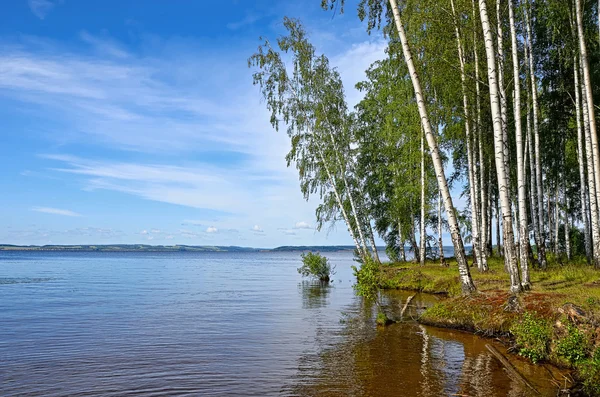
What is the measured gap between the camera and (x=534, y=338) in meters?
10.2

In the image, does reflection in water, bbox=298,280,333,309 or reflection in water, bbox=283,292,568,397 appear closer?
reflection in water, bbox=283,292,568,397

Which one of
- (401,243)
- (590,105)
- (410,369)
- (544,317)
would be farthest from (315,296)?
(590,105)

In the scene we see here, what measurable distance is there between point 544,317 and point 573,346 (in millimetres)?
1797

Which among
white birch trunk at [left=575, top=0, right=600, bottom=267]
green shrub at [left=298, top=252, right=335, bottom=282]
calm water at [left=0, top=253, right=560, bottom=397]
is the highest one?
white birch trunk at [left=575, top=0, right=600, bottom=267]

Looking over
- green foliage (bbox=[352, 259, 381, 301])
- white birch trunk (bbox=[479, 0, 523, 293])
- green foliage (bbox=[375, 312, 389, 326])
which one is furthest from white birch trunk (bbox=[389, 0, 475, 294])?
green foliage (bbox=[352, 259, 381, 301])

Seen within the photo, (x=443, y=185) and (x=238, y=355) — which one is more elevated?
(x=443, y=185)

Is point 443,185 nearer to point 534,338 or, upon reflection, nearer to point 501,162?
point 501,162

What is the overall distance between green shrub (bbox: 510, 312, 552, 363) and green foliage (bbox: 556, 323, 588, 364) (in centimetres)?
42

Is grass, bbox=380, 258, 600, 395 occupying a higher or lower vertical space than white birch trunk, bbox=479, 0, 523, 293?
lower

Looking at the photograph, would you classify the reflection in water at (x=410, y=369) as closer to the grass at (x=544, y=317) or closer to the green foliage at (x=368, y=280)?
the grass at (x=544, y=317)

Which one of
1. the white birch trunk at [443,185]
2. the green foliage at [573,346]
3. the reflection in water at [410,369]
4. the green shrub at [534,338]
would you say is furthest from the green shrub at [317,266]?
the green foliage at [573,346]

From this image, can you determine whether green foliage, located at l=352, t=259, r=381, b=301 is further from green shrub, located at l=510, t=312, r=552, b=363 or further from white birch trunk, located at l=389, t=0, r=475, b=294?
green shrub, located at l=510, t=312, r=552, b=363

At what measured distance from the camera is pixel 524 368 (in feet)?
32.1

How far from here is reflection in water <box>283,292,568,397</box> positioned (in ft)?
28.2
